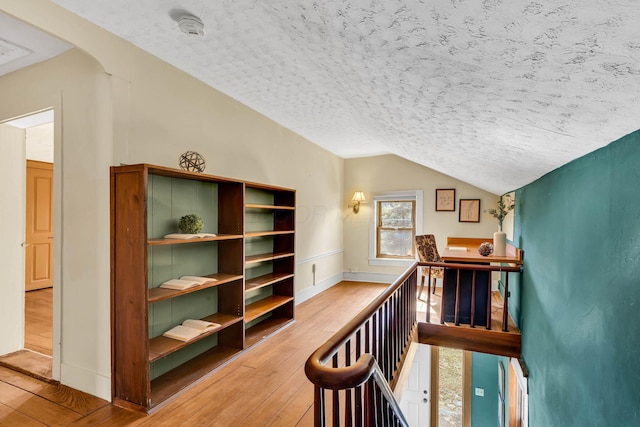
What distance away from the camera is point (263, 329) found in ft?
11.7

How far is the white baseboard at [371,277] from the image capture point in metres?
6.06

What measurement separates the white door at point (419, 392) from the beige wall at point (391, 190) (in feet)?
5.43

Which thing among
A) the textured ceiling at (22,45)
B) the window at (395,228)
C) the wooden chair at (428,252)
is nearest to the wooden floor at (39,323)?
the textured ceiling at (22,45)

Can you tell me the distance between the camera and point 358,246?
6340mm

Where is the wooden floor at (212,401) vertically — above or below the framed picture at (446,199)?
below

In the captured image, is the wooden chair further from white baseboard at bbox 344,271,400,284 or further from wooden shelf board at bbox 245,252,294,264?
wooden shelf board at bbox 245,252,294,264

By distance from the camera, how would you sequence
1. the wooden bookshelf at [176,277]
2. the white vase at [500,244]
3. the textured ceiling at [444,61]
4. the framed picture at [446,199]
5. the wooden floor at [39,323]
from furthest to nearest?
the framed picture at [446,199]
the white vase at [500,244]
the wooden floor at [39,323]
the wooden bookshelf at [176,277]
the textured ceiling at [444,61]

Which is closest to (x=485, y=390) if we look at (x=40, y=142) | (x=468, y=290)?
(x=468, y=290)

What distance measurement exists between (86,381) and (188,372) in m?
0.71

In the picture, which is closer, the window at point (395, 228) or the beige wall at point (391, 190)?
the beige wall at point (391, 190)

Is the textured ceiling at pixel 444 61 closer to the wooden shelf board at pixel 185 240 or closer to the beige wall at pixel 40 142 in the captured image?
the wooden shelf board at pixel 185 240

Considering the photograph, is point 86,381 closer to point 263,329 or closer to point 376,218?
point 263,329

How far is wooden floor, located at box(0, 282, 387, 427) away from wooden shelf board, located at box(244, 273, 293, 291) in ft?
2.10

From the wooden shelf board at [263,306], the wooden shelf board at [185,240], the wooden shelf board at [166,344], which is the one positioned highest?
the wooden shelf board at [185,240]
